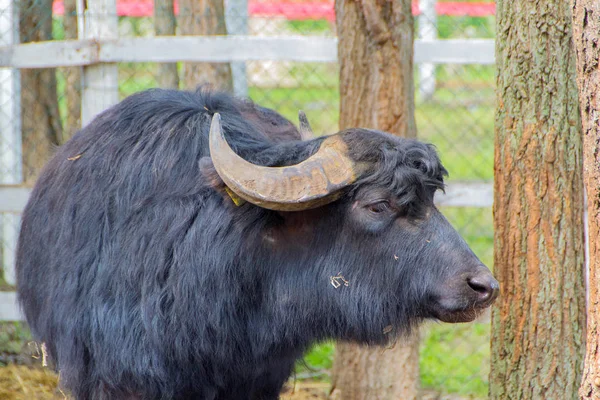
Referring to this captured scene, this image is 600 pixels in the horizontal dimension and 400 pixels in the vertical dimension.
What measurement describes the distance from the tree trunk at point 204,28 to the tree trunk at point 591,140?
3898mm

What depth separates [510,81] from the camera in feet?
13.8

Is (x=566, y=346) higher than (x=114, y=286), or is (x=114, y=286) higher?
(x=114, y=286)

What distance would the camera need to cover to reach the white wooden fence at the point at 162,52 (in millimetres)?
5867

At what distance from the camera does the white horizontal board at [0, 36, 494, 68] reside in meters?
5.86

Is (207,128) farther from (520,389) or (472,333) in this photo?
(472,333)

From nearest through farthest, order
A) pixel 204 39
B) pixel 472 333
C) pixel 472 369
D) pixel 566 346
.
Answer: pixel 566 346 → pixel 204 39 → pixel 472 369 → pixel 472 333

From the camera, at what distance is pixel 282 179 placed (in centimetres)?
358

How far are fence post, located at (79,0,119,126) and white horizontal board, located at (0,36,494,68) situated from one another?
84 mm

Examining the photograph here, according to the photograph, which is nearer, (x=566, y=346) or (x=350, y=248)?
(x=350, y=248)

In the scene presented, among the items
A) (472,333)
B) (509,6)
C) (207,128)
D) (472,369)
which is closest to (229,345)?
(207,128)

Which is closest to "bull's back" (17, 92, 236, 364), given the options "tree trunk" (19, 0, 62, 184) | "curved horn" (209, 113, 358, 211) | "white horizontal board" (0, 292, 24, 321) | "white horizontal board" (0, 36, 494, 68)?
"curved horn" (209, 113, 358, 211)

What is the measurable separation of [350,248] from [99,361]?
140 centimetres

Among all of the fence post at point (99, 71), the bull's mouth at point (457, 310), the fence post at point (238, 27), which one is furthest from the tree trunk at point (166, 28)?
the bull's mouth at point (457, 310)

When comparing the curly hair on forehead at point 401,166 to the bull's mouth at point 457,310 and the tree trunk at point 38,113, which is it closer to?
the bull's mouth at point 457,310
